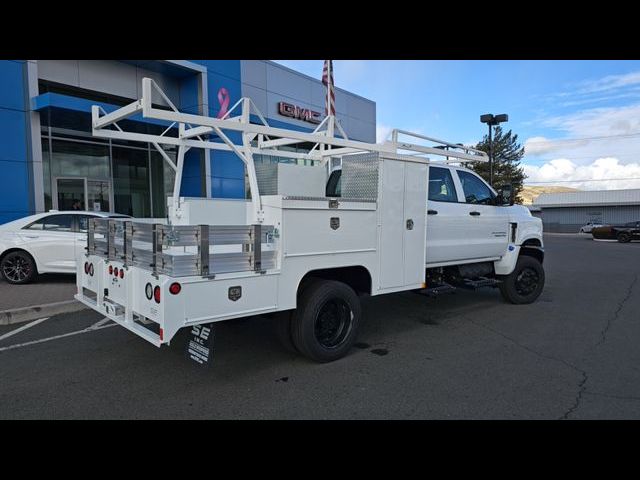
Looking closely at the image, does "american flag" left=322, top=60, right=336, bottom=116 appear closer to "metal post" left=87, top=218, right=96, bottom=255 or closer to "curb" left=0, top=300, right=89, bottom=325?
"metal post" left=87, top=218, right=96, bottom=255

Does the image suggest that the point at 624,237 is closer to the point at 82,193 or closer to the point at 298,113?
the point at 298,113

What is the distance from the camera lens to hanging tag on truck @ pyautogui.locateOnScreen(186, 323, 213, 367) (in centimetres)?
396

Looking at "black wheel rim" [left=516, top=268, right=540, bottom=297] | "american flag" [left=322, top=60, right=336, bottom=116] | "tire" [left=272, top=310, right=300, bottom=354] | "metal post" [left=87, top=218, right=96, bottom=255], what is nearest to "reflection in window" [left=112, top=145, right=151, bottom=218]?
"american flag" [left=322, top=60, right=336, bottom=116]

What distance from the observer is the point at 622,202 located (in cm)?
5159

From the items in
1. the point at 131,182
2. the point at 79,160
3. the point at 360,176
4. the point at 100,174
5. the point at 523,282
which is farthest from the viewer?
the point at 131,182

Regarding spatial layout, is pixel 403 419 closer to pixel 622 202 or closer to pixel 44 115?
pixel 44 115

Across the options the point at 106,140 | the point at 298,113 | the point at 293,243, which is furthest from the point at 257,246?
the point at 298,113

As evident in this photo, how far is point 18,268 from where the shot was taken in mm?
8656

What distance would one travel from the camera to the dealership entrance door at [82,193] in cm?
1371

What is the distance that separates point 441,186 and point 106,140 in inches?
493

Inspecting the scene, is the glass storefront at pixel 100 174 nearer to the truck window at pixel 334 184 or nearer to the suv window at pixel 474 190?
the truck window at pixel 334 184

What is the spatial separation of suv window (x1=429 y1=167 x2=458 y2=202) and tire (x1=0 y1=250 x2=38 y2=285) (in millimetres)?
7570

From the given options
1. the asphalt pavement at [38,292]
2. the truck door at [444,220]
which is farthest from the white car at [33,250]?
the truck door at [444,220]

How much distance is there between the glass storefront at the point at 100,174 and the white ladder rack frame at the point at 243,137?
29.6 feet
